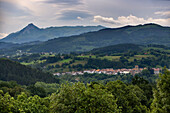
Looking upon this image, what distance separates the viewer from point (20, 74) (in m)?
114

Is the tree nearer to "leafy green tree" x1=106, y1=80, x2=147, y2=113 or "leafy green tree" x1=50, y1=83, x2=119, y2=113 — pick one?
"leafy green tree" x1=50, y1=83, x2=119, y2=113

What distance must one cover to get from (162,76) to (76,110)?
842 centimetres

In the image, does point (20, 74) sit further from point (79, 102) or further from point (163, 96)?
point (163, 96)

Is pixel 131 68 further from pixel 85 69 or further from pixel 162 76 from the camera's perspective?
pixel 162 76

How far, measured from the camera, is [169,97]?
56.1ft

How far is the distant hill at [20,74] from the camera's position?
108m

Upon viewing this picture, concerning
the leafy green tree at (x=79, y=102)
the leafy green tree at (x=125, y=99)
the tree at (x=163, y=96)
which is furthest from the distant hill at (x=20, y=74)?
the tree at (x=163, y=96)

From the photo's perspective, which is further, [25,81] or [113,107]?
[25,81]

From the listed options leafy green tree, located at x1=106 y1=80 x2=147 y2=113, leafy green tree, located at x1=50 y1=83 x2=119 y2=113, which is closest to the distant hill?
leafy green tree, located at x1=106 y1=80 x2=147 y2=113

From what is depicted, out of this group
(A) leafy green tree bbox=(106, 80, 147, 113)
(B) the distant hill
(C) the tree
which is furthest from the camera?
(B) the distant hill

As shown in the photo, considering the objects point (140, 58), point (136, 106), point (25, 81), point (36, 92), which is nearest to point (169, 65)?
point (140, 58)

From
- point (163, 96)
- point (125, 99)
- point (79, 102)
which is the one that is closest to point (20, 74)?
point (125, 99)

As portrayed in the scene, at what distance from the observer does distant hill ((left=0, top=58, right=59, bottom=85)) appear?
353 feet

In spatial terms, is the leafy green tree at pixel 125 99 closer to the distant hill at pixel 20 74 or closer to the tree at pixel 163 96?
the tree at pixel 163 96
